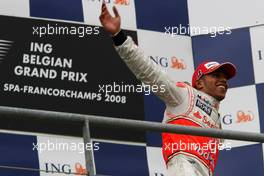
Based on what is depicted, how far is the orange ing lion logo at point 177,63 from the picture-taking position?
227 inches

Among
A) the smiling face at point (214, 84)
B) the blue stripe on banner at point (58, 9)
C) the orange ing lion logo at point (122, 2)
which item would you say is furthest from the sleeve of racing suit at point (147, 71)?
the orange ing lion logo at point (122, 2)

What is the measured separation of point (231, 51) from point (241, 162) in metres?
0.66

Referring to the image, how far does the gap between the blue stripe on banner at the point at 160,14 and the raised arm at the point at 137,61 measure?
4.99ft

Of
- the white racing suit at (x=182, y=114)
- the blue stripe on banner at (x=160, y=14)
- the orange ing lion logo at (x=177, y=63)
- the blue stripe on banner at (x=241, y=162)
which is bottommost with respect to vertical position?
the white racing suit at (x=182, y=114)

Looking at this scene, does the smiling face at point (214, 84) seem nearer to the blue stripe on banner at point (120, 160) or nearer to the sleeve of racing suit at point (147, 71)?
the sleeve of racing suit at point (147, 71)

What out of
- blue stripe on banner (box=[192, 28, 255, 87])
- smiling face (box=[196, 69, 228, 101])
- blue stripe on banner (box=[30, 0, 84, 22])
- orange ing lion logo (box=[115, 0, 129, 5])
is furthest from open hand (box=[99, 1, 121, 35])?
blue stripe on banner (box=[192, 28, 255, 87])

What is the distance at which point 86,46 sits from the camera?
550 centimetres

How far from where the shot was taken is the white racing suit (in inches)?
160

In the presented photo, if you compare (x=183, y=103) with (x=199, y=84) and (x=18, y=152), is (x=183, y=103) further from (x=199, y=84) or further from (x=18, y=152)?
(x=18, y=152)

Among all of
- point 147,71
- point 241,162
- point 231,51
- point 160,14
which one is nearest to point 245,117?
point 241,162

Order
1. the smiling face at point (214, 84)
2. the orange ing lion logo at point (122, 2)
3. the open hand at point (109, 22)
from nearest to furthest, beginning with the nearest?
the open hand at point (109, 22), the smiling face at point (214, 84), the orange ing lion logo at point (122, 2)

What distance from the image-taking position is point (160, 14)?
582cm

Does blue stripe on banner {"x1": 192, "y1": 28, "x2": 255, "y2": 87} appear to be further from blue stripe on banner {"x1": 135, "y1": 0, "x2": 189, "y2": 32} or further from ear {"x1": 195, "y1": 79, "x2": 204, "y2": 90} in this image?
ear {"x1": 195, "y1": 79, "x2": 204, "y2": 90}

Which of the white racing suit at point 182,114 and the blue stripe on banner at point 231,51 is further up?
the blue stripe on banner at point 231,51
